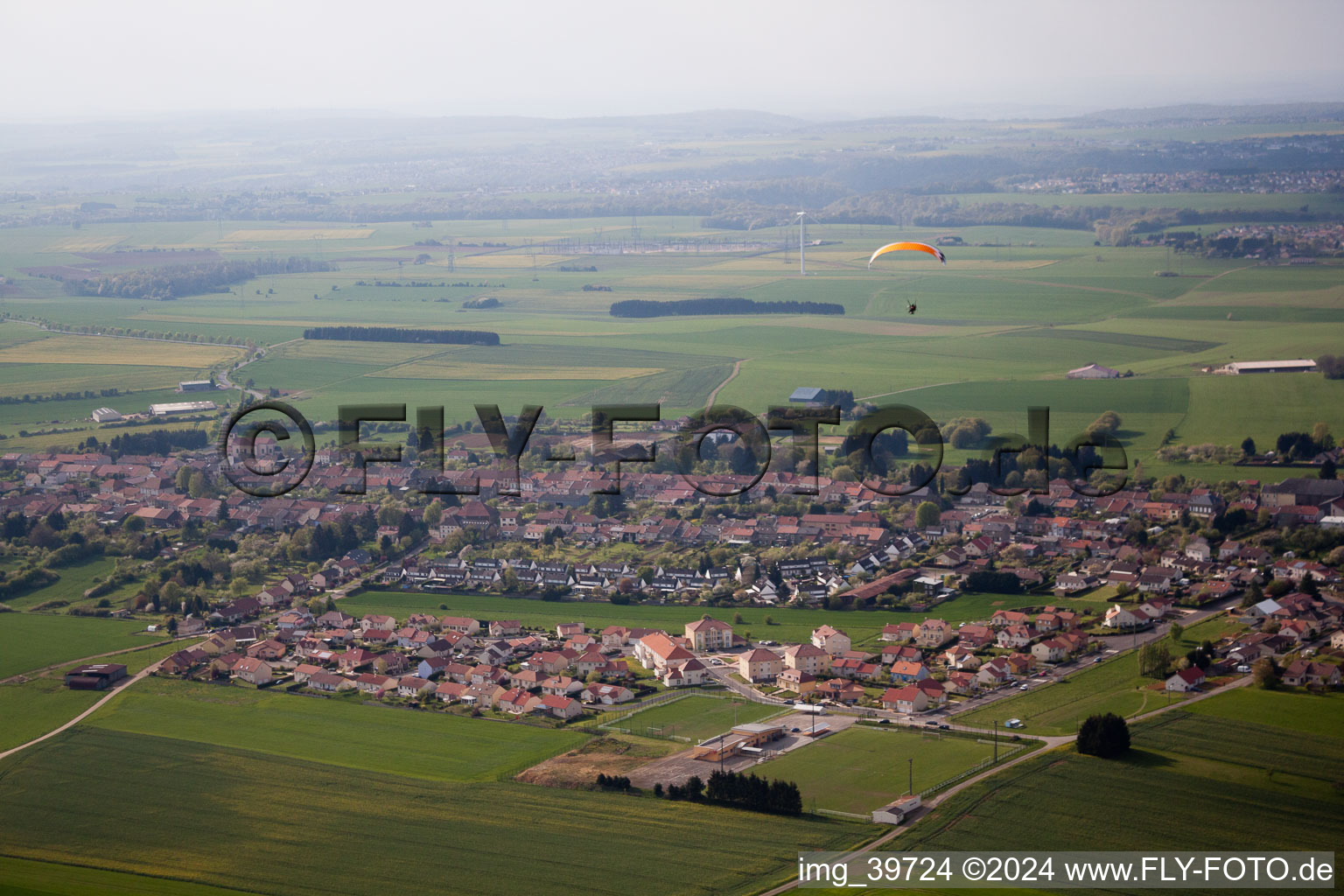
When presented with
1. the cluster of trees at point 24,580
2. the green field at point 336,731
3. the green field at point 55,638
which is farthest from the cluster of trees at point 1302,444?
the cluster of trees at point 24,580

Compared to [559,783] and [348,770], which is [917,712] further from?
[348,770]

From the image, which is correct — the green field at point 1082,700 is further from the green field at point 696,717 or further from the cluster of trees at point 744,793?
the cluster of trees at point 744,793

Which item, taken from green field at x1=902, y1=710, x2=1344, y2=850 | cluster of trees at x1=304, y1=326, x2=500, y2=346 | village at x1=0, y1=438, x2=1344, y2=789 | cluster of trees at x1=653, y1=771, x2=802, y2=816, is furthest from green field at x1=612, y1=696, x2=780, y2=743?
cluster of trees at x1=304, y1=326, x2=500, y2=346

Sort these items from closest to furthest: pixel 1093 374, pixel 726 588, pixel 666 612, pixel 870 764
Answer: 1. pixel 870 764
2. pixel 666 612
3. pixel 726 588
4. pixel 1093 374

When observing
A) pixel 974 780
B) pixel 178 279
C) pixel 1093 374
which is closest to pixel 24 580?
pixel 974 780

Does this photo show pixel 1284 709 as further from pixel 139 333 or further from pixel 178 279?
pixel 178 279

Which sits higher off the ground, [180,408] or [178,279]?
[178,279]
